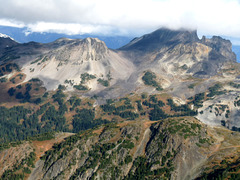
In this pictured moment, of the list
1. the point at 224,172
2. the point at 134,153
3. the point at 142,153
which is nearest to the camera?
the point at 224,172

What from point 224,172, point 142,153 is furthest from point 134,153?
point 224,172

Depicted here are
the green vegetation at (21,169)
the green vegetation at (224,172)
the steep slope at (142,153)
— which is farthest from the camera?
the green vegetation at (21,169)

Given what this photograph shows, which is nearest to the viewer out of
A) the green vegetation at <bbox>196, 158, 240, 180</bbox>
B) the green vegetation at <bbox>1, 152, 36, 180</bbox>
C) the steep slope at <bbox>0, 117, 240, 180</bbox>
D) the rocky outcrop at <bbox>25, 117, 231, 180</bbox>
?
the green vegetation at <bbox>196, 158, 240, 180</bbox>

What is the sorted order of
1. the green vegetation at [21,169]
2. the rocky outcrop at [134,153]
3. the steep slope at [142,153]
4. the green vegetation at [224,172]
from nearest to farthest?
the green vegetation at [224,172], the steep slope at [142,153], the rocky outcrop at [134,153], the green vegetation at [21,169]

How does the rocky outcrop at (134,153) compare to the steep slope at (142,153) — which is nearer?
the steep slope at (142,153)

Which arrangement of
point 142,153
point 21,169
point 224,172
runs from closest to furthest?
point 224,172 < point 142,153 < point 21,169

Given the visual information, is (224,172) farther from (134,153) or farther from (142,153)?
(134,153)

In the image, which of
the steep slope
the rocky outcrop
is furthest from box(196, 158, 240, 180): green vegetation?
the rocky outcrop

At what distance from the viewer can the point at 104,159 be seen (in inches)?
5497

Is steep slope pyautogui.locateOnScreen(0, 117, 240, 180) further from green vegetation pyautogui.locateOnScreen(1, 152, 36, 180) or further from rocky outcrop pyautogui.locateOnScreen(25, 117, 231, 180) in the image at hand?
green vegetation pyautogui.locateOnScreen(1, 152, 36, 180)

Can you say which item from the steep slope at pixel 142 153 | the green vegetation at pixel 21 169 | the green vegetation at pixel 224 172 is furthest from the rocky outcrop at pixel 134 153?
the green vegetation at pixel 224 172

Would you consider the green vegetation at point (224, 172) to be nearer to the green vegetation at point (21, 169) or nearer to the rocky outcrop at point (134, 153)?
the rocky outcrop at point (134, 153)

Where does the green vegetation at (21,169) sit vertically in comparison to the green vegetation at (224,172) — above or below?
below

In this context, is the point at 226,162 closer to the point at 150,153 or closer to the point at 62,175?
the point at 150,153
